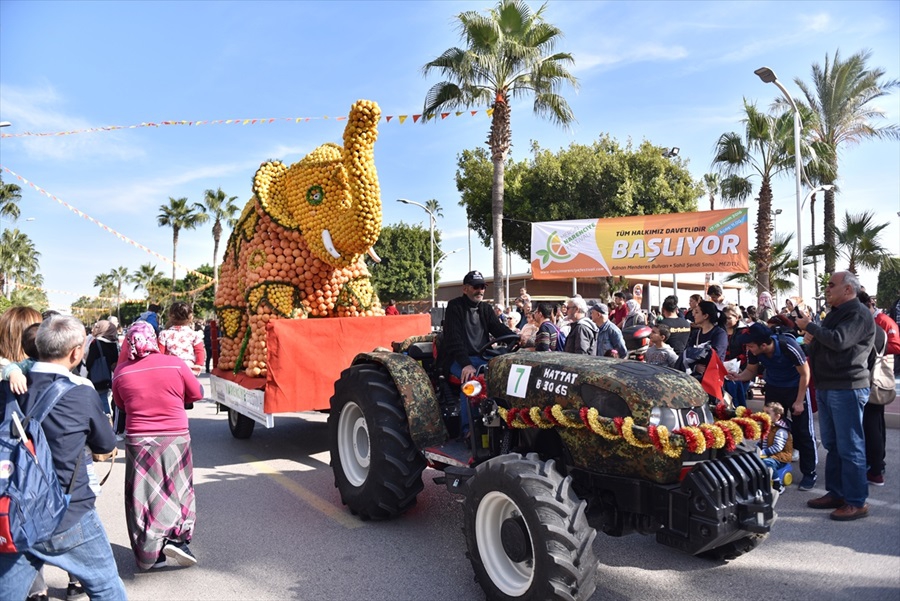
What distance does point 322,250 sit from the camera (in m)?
6.92

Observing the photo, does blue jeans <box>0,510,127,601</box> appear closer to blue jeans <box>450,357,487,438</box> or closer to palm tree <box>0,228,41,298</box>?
blue jeans <box>450,357,487,438</box>

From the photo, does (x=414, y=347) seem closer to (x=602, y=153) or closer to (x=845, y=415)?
(x=845, y=415)

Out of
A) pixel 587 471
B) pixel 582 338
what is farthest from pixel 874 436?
pixel 587 471

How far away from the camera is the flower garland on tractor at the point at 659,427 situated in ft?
9.59

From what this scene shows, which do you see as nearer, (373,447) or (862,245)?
(373,447)

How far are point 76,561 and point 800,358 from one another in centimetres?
530

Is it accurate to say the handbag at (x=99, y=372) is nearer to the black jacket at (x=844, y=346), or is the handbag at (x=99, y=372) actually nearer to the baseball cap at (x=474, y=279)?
the baseball cap at (x=474, y=279)

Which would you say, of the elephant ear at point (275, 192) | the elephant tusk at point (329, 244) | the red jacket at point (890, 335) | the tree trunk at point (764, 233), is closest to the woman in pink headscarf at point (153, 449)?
the elephant tusk at point (329, 244)

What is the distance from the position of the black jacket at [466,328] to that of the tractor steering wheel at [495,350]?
0.07m

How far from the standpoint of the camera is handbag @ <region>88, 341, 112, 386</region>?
6.98 meters

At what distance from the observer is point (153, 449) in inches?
153

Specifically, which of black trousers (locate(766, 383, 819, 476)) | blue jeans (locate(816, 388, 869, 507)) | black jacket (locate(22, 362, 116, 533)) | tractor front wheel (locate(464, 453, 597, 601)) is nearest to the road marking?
tractor front wheel (locate(464, 453, 597, 601))

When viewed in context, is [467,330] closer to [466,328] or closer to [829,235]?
[466,328]

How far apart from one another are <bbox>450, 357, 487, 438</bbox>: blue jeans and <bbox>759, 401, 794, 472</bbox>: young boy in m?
2.40
